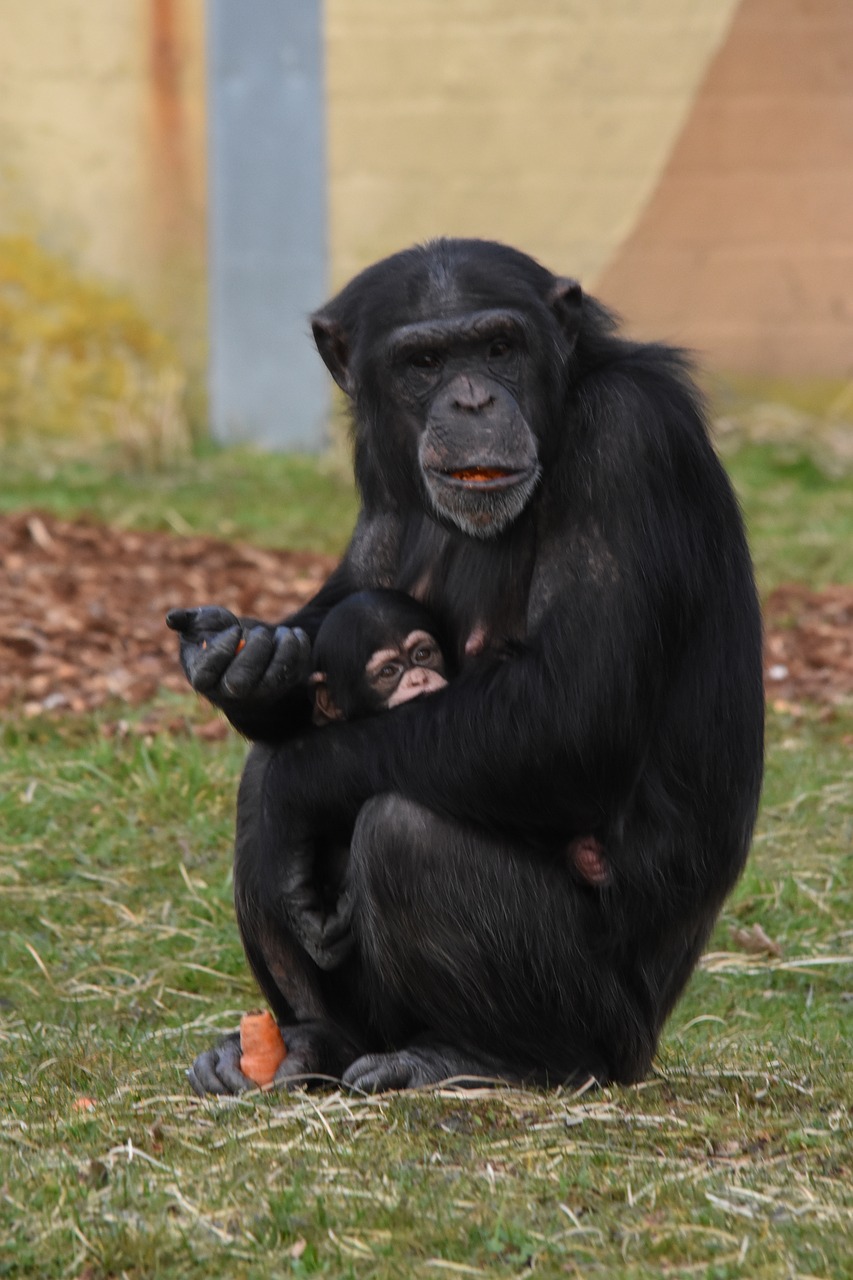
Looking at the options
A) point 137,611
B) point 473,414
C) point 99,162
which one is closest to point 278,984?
point 473,414

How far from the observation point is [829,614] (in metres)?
8.83

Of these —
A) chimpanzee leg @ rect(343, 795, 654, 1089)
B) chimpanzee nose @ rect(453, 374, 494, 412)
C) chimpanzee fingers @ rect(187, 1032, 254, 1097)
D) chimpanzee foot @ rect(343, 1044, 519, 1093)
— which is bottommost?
chimpanzee fingers @ rect(187, 1032, 254, 1097)

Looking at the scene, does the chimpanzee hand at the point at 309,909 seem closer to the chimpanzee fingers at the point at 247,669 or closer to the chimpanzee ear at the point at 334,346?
the chimpanzee fingers at the point at 247,669

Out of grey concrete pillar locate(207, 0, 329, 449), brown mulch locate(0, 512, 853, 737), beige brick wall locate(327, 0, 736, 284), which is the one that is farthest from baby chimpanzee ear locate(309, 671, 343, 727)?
beige brick wall locate(327, 0, 736, 284)

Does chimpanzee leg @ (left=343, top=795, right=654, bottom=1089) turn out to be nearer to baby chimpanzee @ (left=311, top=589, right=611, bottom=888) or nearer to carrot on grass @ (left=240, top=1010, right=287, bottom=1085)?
carrot on grass @ (left=240, top=1010, right=287, bottom=1085)

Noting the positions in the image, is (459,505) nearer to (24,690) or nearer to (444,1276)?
(444,1276)

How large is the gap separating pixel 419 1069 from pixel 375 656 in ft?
2.82

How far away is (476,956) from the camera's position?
11.8 ft

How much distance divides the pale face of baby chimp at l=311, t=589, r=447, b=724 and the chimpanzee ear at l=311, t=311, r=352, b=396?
51cm

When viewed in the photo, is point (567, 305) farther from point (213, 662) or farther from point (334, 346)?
point (213, 662)

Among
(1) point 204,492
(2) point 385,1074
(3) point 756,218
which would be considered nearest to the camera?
(2) point 385,1074

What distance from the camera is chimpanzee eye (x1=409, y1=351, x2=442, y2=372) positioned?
3.81 m

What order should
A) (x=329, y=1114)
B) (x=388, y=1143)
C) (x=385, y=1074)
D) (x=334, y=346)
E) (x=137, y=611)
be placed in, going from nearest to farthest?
1. (x=388, y=1143)
2. (x=329, y=1114)
3. (x=385, y=1074)
4. (x=334, y=346)
5. (x=137, y=611)

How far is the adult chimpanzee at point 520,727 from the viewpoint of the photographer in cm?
355
